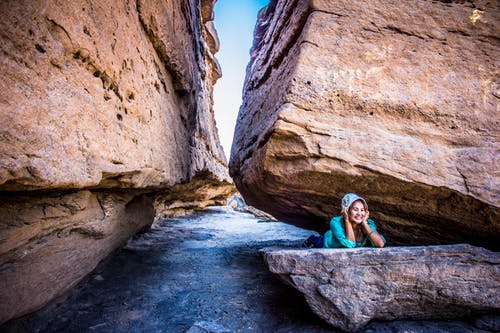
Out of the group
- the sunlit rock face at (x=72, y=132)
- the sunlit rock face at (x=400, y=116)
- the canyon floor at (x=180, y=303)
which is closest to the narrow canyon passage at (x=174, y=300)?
the canyon floor at (x=180, y=303)

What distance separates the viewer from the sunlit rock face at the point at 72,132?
143 cm

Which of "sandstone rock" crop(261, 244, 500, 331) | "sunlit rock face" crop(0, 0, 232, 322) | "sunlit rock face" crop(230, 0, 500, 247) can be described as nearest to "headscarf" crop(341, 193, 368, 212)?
"sunlit rock face" crop(230, 0, 500, 247)

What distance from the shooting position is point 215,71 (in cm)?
1157

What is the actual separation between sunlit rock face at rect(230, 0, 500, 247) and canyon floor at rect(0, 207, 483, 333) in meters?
1.30

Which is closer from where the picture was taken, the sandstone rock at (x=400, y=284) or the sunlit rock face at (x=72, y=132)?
the sunlit rock face at (x=72, y=132)

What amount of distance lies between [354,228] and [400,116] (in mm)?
1524

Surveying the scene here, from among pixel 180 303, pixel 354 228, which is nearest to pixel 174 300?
pixel 180 303

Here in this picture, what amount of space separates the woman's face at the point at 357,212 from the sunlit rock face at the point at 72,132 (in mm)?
2688

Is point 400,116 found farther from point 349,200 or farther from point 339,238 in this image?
point 339,238

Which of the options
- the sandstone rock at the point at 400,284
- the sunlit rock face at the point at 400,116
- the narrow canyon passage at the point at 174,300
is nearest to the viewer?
the sandstone rock at the point at 400,284

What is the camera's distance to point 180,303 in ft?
8.84

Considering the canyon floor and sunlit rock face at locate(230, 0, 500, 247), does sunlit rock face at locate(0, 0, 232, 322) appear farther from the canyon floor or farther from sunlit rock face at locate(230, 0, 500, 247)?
sunlit rock face at locate(230, 0, 500, 247)

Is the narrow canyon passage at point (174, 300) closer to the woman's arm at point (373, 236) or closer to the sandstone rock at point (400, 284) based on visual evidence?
the sandstone rock at point (400, 284)

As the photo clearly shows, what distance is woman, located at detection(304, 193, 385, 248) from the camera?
269 centimetres
